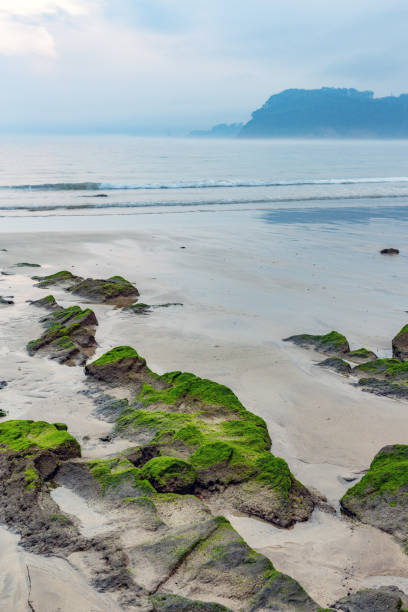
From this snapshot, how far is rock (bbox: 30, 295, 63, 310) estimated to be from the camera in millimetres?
9345

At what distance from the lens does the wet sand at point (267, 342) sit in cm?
381

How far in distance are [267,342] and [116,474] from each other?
Result: 4.24 meters

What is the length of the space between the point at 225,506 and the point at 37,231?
15983 mm

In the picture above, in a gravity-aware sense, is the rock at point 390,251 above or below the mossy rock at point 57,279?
above

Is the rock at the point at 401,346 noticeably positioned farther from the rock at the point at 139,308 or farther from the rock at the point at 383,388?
the rock at the point at 139,308

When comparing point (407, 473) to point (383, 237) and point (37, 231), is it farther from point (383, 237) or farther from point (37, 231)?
point (37, 231)

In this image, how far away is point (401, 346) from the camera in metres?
7.36

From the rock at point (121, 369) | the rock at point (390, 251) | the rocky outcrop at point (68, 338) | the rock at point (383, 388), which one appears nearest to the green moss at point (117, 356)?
the rock at point (121, 369)

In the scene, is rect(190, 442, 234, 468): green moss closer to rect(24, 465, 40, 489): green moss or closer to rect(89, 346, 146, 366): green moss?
rect(24, 465, 40, 489): green moss

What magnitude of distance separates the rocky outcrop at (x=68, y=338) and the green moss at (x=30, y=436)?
215 centimetres

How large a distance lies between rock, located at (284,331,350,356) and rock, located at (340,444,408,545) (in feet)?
10.3

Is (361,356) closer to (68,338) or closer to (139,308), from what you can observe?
(139,308)

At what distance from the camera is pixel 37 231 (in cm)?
1845

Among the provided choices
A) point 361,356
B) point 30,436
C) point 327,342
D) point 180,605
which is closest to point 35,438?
point 30,436
